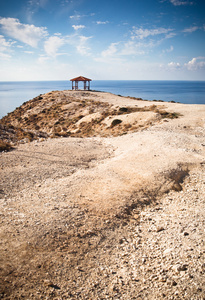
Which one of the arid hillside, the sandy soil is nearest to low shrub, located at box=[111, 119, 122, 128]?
the arid hillside

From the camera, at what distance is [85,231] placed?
255 inches

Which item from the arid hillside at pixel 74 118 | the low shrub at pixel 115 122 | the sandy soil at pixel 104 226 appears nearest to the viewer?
the sandy soil at pixel 104 226

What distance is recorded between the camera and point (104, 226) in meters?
6.82

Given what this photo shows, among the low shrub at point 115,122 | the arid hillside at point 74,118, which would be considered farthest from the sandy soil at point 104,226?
the low shrub at point 115,122

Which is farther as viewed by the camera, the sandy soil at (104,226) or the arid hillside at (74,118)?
the arid hillside at (74,118)

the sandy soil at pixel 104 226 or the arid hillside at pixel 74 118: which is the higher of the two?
the arid hillside at pixel 74 118

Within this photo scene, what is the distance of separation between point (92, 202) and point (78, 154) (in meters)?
6.42

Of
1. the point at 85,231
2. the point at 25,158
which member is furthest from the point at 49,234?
the point at 25,158

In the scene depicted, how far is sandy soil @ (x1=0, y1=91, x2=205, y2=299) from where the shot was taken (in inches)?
187

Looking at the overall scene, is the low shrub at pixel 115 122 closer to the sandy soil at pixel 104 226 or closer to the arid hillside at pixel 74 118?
the arid hillside at pixel 74 118

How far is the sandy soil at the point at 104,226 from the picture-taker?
4.75 meters

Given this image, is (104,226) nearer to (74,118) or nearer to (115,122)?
(115,122)

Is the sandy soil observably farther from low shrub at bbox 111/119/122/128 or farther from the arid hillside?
low shrub at bbox 111/119/122/128

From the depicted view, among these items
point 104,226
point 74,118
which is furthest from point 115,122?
point 104,226
